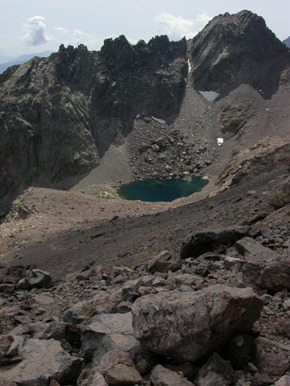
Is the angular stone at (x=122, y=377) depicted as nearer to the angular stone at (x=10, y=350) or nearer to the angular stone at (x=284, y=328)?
the angular stone at (x=10, y=350)

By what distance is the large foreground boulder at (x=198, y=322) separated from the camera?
7.60 metres

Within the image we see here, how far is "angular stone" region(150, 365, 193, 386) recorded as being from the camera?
719cm

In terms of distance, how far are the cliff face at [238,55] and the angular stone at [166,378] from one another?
97898 mm

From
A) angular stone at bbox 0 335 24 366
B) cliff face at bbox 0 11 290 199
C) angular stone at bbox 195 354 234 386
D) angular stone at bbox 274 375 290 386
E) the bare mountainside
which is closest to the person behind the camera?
angular stone at bbox 274 375 290 386

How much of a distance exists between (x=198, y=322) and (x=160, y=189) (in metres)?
73.3

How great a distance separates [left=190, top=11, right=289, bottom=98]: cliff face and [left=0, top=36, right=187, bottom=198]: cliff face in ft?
19.0

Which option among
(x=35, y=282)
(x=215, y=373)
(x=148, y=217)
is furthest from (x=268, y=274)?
(x=148, y=217)

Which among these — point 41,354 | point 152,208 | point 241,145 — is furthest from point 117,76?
point 41,354

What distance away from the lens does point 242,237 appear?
16250 mm

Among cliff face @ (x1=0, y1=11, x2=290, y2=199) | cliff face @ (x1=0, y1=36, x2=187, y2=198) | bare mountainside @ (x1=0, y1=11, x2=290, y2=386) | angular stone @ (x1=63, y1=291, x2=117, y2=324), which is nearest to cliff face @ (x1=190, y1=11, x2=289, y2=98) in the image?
cliff face @ (x1=0, y1=11, x2=290, y2=199)

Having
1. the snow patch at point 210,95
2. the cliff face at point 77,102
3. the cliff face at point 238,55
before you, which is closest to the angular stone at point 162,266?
the cliff face at point 77,102

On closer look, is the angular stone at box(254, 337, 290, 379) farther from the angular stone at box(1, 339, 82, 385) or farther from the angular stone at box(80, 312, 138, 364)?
the angular stone at box(1, 339, 82, 385)

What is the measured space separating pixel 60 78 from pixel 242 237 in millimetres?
87508

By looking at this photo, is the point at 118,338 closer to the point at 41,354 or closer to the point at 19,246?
the point at 41,354
